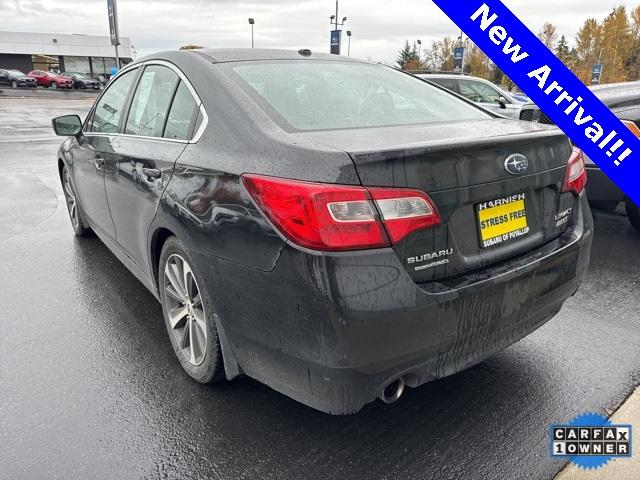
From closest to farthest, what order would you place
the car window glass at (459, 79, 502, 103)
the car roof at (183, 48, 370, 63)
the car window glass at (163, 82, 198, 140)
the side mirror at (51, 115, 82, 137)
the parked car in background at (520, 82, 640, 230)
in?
the car window glass at (163, 82, 198, 140) < the car roof at (183, 48, 370, 63) < the side mirror at (51, 115, 82, 137) < the parked car in background at (520, 82, 640, 230) < the car window glass at (459, 79, 502, 103)

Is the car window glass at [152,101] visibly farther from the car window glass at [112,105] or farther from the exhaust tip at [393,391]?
the exhaust tip at [393,391]

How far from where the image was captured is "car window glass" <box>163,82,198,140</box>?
2619mm

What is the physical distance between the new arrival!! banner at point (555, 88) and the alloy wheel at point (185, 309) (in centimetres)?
188

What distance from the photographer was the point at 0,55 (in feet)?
217

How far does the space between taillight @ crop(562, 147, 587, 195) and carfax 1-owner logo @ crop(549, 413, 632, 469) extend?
3.61 feet

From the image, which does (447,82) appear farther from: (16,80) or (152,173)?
(16,80)

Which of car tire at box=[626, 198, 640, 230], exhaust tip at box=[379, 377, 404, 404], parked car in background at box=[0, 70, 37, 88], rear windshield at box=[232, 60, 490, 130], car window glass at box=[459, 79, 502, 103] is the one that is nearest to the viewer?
exhaust tip at box=[379, 377, 404, 404]

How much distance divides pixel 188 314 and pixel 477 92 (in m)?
9.63

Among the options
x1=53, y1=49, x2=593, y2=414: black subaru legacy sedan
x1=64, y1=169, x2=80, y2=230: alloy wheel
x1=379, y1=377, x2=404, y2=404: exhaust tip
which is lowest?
x1=64, y1=169, x2=80, y2=230: alloy wheel

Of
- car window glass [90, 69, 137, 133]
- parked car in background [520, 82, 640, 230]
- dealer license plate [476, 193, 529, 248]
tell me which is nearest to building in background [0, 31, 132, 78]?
car window glass [90, 69, 137, 133]

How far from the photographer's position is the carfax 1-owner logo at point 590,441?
7.32ft

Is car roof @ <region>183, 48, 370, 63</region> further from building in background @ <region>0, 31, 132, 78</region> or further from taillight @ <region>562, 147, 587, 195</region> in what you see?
building in background @ <region>0, 31, 132, 78</region>

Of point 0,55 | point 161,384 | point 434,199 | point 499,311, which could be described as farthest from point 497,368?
point 0,55

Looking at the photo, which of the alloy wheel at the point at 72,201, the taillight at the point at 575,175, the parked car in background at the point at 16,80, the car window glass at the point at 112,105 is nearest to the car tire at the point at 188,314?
the car window glass at the point at 112,105
